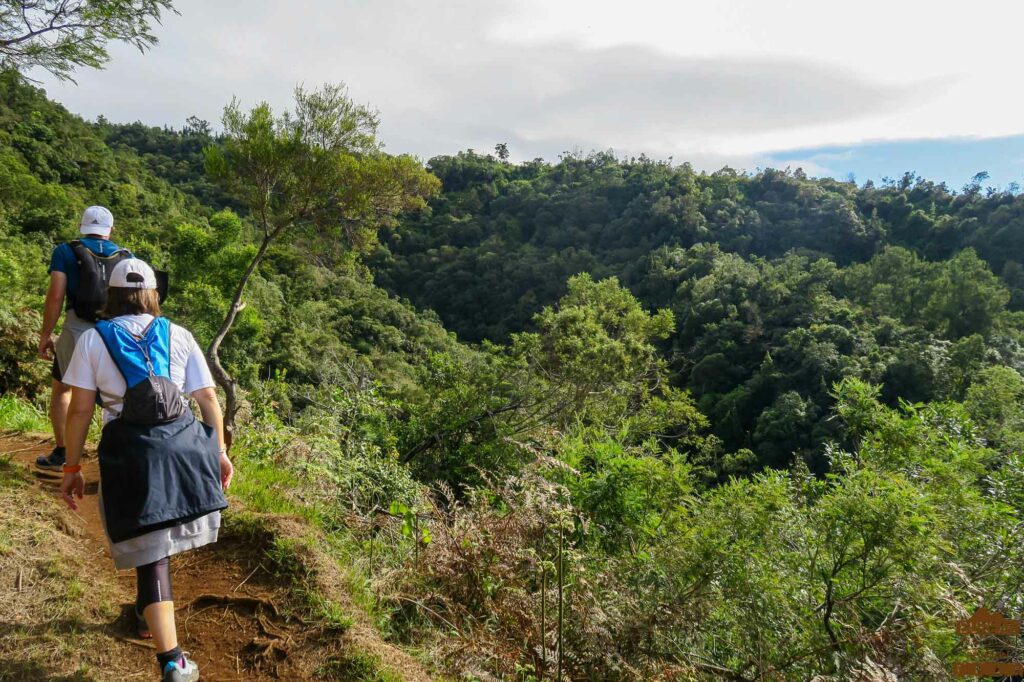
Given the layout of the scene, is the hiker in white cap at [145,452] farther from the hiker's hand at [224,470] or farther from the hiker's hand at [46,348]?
the hiker's hand at [46,348]

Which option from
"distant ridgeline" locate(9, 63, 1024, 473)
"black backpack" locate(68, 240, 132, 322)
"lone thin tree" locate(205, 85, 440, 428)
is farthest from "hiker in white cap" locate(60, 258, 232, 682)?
"distant ridgeline" locate(9, 63, 1024, 473)

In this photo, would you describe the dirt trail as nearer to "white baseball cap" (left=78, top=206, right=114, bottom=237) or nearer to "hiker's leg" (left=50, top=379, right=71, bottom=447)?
"hiker's leg" (left=50, top=379, right=71, bottom=447)

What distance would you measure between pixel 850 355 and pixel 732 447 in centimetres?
712

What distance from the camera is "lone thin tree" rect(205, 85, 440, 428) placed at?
23.7ft

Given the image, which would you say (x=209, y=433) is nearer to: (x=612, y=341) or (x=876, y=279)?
(x=612, y=341)

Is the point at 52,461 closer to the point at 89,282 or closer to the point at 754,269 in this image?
the point at 89,282

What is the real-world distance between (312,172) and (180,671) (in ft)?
21.9

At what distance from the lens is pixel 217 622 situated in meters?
2.40

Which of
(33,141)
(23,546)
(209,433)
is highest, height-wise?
(33,141)

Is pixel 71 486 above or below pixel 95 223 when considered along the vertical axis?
below

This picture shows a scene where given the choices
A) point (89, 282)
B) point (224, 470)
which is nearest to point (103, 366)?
point (224, 470)

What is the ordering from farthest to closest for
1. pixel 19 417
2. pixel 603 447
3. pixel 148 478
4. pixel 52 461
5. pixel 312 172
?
1. pixel 312 172
2. pixel 603 447
3. pixel 19 417
4. pixel 52 461
5. pixel 148 478

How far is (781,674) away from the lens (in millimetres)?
3033

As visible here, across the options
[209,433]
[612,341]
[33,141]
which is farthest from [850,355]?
[33,141]
